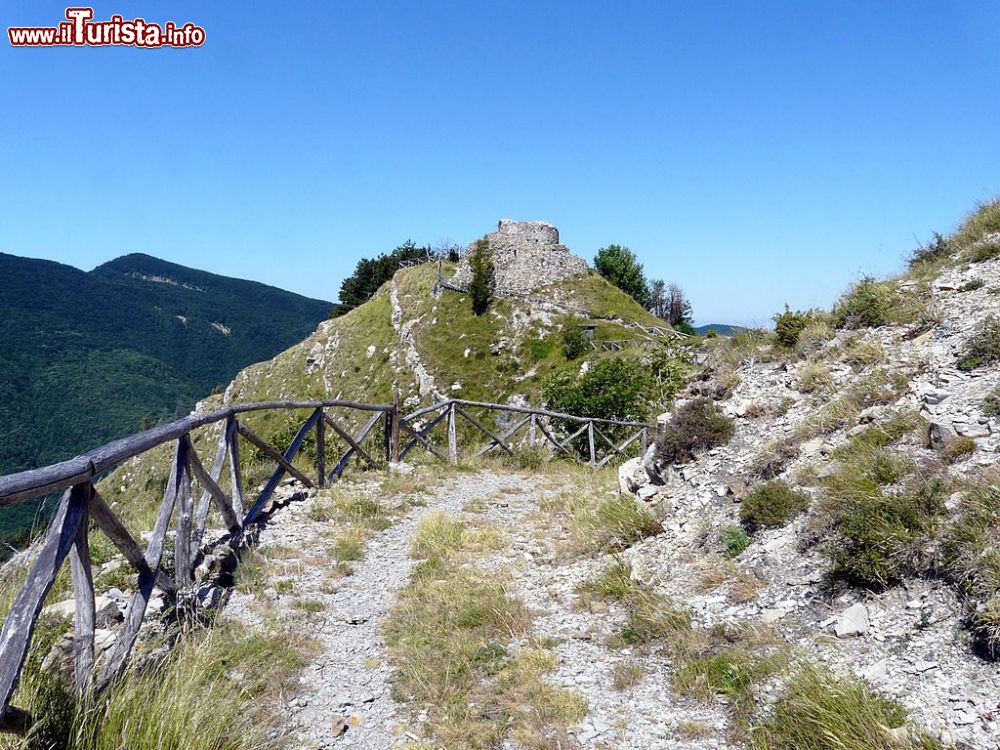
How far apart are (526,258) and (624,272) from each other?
25.3m

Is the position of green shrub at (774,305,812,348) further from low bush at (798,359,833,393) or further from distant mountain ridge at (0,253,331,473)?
distant mountain ridge at (0,253,331,473)

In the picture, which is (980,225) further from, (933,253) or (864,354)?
(864,354)

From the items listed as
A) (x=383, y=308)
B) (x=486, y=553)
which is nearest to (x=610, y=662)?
(x=486, y=553)

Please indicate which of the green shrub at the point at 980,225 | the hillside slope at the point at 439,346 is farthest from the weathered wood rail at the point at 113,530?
the hillside slope at the point at 439,346

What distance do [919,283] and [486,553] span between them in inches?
328

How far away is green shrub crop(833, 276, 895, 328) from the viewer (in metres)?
8.95

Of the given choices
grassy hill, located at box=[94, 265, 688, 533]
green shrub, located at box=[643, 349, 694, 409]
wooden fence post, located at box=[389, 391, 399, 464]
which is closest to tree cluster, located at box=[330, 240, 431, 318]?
grassy hill, located at box=[94, 265, 688, 533]

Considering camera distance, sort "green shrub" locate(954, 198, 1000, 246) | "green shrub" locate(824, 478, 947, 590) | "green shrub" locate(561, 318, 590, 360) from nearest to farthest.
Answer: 1. "green shrub" locate(824, 478, 947, 590)
2. "green shrub" locate(954, 198, 1000, 246)
3. "green shrub" locate(561, 318, 590, 360)

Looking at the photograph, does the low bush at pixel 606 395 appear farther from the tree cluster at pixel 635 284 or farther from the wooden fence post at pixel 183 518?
the tree cluster at pixel 635 284

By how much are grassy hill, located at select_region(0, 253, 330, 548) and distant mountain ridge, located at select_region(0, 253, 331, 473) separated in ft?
0.81

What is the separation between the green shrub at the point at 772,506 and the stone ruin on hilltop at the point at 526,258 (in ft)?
146

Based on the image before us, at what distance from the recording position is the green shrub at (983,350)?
21.5 feet

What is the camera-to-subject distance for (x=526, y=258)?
172 ft

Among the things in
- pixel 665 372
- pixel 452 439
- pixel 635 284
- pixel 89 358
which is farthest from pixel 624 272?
pixel 89 358
